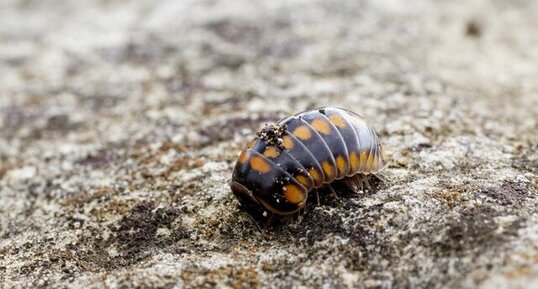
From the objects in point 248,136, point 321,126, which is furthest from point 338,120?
point 248,136

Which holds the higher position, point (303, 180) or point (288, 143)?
point (288, 143)

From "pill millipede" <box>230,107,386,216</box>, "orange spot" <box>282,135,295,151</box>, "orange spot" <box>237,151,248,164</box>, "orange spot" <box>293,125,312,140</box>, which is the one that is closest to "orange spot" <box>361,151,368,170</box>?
"pill millipede" <box>230,107,386,216</box>

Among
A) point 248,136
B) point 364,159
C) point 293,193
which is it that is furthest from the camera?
point 248,136

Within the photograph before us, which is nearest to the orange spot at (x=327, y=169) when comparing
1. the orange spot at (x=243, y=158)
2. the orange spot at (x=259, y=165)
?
the orange spot at (x=259, y=165)

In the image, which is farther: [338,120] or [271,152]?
[338,120]

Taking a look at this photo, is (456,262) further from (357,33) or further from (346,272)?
(357,33)

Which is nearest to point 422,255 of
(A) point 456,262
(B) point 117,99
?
(A) point 456,262

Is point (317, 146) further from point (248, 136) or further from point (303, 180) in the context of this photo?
point (248, 136)
